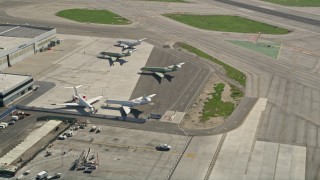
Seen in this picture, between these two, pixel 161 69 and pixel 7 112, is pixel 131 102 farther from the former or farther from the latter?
pixel 7 112

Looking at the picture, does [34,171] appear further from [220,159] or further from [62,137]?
[220,159]

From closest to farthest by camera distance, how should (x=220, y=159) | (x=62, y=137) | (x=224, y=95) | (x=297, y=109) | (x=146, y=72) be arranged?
(x=220, y=159) < (x=62, y=137) < (x=297, y=109) < (x=224, y=95) < (x=146, y=72)

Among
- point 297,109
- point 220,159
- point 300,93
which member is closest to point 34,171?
point 220,159

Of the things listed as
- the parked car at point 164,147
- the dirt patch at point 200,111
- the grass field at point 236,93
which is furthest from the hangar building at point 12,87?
the grass field at point 236,93

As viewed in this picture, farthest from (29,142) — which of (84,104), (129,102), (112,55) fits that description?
(112,55)

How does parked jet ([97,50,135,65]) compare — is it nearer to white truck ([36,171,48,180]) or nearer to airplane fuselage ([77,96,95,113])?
airplane fuselage ([77,96,95,113])

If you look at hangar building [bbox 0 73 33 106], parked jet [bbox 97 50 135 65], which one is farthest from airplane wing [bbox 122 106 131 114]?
parked jet [bbox 97 50 135 65]
